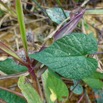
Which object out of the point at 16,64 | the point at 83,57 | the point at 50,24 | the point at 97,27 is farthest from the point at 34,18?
the point at 83,57

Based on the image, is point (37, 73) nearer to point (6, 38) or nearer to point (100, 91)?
point (100, 91)

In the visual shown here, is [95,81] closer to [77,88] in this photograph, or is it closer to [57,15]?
[77,88]

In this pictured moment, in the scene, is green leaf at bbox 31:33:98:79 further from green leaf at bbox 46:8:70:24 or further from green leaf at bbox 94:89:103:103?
green leaf at bbox 46:8:70:24

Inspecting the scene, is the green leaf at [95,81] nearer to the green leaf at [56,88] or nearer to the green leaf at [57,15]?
the green leaf at [56,88]

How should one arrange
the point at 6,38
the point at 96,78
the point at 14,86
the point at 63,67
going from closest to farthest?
1. the point at 63,67
2. the point at 96,78
3. the point at 14,86
4. the point at 6,38

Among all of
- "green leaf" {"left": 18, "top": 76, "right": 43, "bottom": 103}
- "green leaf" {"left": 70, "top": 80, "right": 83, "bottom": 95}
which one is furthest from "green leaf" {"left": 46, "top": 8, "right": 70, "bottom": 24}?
"green leaf" {"left": 18, "top": 76, "right": 43, "bottom": 103}
